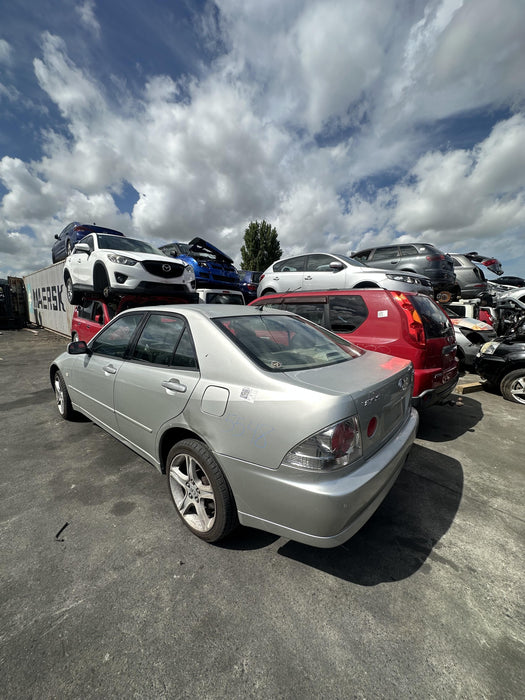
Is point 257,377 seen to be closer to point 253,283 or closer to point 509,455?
point 509,455

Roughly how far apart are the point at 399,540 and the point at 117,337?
2.91 meters

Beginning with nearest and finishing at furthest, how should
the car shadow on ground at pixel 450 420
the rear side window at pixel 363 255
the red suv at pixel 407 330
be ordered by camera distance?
the red suv at pixel 407 330, the car shadow on ground at pixel 450 420, the rear side window at pixel 363 255

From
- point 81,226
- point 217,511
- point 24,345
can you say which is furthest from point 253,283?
point 217,511

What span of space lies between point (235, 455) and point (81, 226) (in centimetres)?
1128

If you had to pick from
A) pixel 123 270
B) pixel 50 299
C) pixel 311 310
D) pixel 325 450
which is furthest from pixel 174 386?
pixel 50 299

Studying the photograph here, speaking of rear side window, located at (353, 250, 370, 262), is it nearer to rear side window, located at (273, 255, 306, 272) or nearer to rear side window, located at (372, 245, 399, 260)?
rear side window, located at (372, 245, 399, 260)

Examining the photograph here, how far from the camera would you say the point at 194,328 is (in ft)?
7.10

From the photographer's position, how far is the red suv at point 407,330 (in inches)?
124

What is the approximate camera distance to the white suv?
583 centimetres

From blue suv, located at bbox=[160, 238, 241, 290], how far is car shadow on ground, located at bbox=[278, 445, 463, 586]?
748cm

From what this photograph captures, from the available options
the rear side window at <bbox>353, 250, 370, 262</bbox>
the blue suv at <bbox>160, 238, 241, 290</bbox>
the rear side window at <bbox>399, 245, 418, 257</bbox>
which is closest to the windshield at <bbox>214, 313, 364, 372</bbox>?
the blue suv at <bbox>160, 238, 241, 290</bbox>

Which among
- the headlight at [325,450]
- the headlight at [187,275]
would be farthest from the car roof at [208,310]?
the headlight at [187,275]

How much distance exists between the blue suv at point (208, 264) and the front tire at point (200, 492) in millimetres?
7202

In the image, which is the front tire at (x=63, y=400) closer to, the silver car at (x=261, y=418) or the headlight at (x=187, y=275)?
the silver car at (x=261, y=418)
